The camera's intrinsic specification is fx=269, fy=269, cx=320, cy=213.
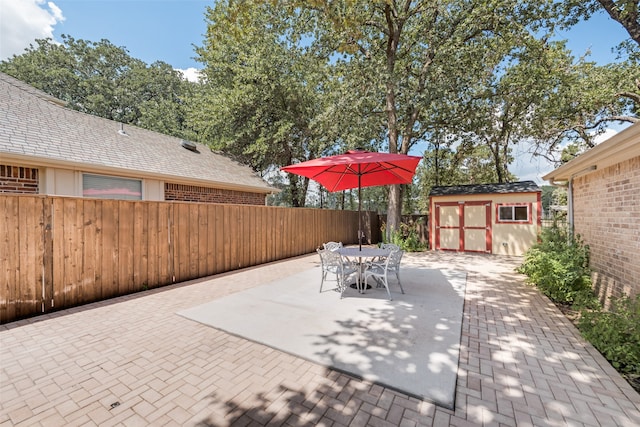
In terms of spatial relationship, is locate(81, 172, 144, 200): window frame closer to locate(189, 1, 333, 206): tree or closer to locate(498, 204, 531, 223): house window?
locate(189, 1, 333, 206): tree

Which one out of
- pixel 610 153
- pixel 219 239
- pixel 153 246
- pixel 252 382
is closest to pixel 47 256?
pixel 153 246

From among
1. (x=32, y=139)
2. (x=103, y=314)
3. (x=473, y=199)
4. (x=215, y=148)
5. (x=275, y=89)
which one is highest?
(x=275, y=89)

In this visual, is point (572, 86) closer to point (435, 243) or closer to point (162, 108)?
point (435, 243)

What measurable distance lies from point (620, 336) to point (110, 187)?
394 inches

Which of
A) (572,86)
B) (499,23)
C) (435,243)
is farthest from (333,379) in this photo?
→ (572,86)

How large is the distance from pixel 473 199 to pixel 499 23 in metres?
6.61

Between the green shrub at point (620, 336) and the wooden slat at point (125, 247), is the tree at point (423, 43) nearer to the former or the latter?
the green shrub at point (620, 336)

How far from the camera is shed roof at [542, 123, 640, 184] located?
2.98 metres

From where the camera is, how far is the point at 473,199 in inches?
445

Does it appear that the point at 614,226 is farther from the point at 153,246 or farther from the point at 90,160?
the point at 90,160

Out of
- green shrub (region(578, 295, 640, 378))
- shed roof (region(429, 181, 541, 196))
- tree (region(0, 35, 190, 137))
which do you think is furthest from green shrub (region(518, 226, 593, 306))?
tree (region(0, 35, 190, 137))

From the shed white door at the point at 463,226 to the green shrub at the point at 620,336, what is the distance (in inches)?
324

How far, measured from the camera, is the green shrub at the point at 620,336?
8.88 ft

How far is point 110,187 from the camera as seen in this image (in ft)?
23.3
